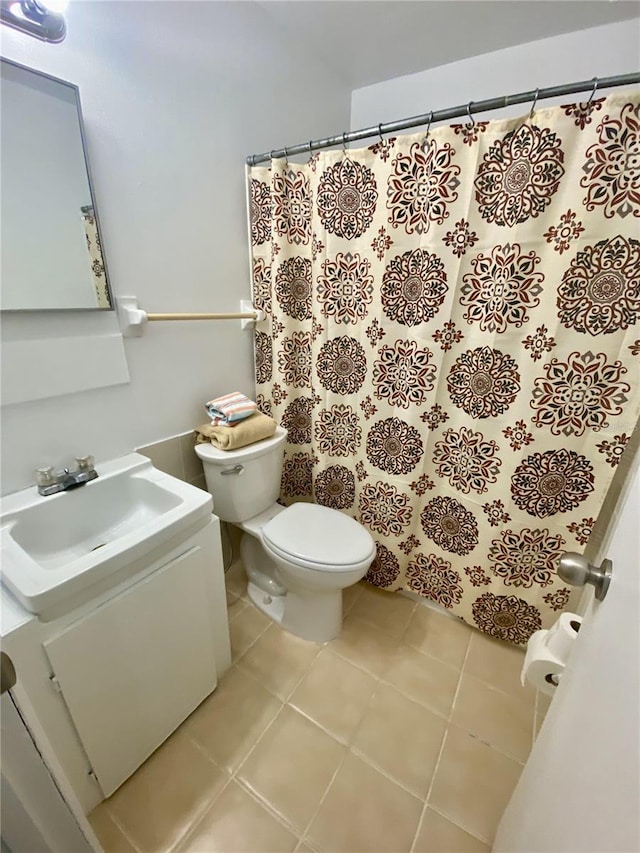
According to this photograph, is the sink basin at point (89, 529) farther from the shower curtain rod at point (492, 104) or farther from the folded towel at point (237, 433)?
the shower curtain rod at point (492, 104)

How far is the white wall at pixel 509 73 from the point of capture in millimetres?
1291

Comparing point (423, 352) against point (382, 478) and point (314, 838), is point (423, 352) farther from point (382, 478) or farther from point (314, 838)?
point (314, 838)

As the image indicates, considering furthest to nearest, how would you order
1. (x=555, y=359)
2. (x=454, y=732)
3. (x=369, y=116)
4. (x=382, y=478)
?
(x=369, y=116), (x=382, y=478), (x=454, y=732), (x=555, y=359)

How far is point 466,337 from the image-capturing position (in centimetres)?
121

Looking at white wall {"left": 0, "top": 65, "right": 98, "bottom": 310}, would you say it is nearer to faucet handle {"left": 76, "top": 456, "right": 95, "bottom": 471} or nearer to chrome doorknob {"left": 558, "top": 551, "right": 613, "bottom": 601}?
A: faucet handle {"left": 76, "top": 456, "right": 95, "bottom": 471}

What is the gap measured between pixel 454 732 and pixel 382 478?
0.89 metres

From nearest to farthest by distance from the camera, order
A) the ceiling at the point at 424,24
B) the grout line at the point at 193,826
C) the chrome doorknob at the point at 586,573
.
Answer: the chrome doorknob at the point at 586,573 < the grout line at the point at 193,826 < the ceiling at the point at 424,24

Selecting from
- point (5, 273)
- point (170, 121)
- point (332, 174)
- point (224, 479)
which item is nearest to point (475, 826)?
point (224, 479)

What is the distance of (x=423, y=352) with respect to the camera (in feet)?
4.18

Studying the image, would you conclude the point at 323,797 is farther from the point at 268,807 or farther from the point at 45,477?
the point at 45,477

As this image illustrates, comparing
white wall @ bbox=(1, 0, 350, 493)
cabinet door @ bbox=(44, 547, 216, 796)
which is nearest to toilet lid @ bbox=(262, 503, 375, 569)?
cabinet door @ bbox=(44, 547, 216, 796)

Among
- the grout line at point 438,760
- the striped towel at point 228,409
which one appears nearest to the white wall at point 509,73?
the striped towel at point 228,409

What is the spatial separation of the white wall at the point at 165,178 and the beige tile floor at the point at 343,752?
973 mm

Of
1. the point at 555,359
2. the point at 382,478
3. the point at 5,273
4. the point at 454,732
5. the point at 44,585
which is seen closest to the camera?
the point at 44,585
